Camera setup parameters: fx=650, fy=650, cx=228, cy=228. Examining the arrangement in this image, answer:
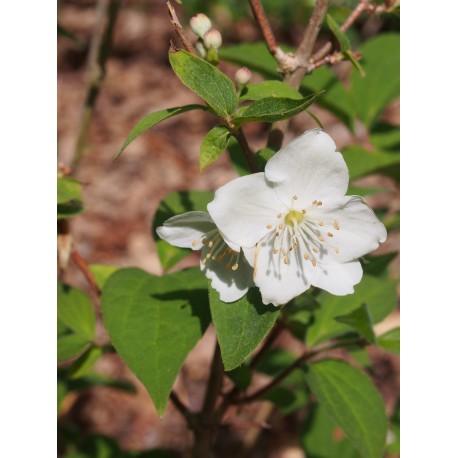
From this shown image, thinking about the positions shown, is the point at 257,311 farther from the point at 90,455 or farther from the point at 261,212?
the point at 90,455

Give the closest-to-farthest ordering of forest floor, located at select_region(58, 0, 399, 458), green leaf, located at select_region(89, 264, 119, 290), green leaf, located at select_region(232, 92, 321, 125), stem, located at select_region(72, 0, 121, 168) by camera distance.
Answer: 1. green leaf, located at select_region(232, 92, 321, 125)
2. green leaf, located at select_region(89, 264, 119, 290)
3. stem, located at select_region(72, 0, 121, 168)
4. forest floor, located at select_region(58, 0, 399, 458)

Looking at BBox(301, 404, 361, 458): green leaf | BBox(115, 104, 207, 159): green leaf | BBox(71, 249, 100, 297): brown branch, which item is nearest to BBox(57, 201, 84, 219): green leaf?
BBox(71, 249, 100, 297): brown branch

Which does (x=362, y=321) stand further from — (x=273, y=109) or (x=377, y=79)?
(x=377, y=79)

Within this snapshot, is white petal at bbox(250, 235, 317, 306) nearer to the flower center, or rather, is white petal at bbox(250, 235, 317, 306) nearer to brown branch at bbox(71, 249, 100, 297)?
the flower center

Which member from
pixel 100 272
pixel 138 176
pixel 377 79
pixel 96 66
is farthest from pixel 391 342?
pixel 138 176

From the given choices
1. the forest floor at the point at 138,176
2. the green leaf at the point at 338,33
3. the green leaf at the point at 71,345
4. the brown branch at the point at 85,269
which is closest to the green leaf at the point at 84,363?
the green leaf at the point at 71,345

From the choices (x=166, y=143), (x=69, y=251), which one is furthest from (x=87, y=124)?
(x=166, y=143)
